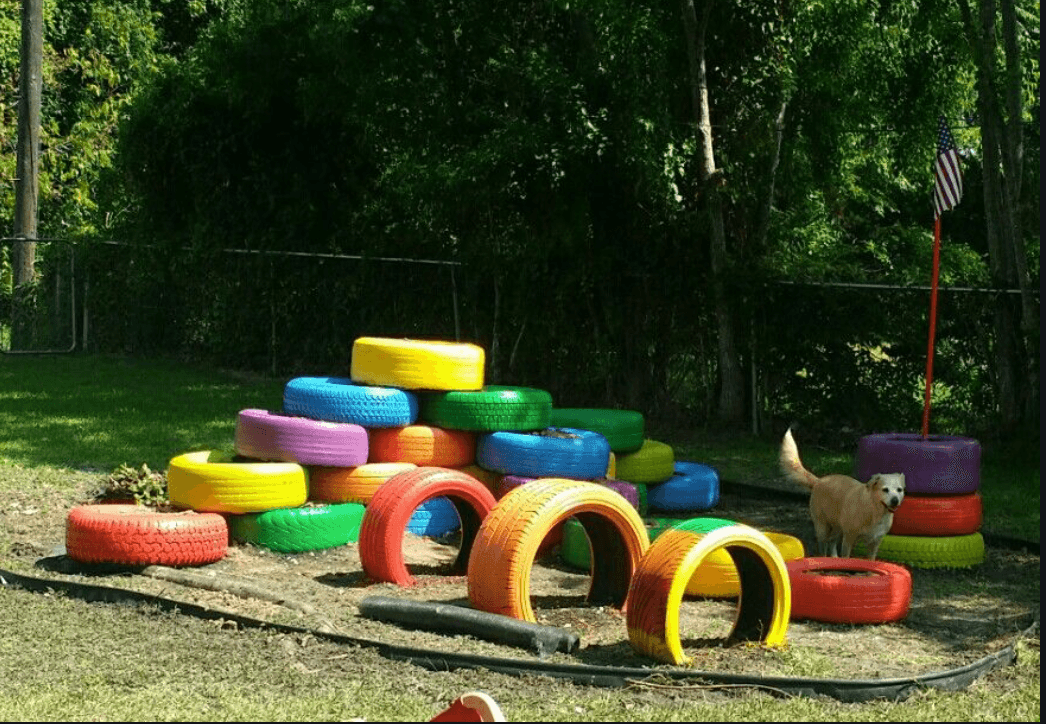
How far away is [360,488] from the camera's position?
10.1 m

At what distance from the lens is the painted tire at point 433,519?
34.0ft

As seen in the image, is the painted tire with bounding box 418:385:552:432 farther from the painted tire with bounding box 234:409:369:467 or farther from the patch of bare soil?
the patch of bare soil

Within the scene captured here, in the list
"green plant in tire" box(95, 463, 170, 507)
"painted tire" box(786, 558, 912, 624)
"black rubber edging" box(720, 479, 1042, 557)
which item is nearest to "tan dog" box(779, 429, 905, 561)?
"painted tire" box(786, 558, 912, 624)

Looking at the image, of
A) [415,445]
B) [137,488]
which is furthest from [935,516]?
[137,488]

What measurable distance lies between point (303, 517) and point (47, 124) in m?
31.0

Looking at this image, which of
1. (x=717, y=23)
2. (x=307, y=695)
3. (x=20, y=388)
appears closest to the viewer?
(x=307, y=695)

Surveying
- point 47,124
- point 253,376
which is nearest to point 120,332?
point 253,376

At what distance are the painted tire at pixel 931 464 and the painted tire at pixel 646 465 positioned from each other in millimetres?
1932

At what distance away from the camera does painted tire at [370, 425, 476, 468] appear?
34.1 ft

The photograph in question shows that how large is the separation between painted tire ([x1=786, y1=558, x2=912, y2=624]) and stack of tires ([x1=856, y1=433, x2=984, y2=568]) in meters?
1.67

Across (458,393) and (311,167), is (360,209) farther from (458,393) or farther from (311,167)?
(458,393)

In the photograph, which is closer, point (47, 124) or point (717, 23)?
point (717, 23)

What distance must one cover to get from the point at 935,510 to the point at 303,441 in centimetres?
414

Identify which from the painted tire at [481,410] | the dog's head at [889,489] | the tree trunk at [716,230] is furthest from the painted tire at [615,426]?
the tree trunk at [716,230]
